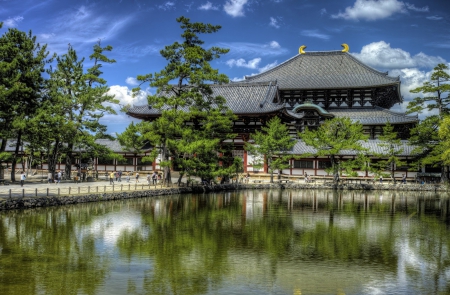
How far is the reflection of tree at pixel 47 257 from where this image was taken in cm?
1479

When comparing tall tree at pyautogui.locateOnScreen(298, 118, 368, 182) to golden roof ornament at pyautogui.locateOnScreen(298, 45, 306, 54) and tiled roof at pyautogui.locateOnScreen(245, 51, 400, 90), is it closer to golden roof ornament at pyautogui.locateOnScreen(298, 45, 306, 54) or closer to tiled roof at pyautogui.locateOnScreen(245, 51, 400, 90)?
tiled roof at pyautogui.locateOnScreen(245, 51, 400, 90)

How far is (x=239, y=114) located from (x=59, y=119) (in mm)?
23365

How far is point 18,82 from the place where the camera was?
40469 millimetres

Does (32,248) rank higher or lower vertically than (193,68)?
lower

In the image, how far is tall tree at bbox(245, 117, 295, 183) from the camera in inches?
2098

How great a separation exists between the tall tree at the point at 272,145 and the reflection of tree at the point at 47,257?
1155 inches

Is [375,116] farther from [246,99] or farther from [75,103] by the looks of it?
[75,103]

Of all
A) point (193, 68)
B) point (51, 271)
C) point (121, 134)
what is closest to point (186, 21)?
point (193, 68)

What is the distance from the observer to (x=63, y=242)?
21094 mm

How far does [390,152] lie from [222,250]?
40227mm

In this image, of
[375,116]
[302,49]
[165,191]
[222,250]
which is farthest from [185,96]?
[302,49]

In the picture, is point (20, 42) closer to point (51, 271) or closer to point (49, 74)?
point (49, 74)

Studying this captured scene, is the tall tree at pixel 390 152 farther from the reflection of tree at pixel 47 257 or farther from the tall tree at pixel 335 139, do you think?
the reflection of tree at pixel 47 257

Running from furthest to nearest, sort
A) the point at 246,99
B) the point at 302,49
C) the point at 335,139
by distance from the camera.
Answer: the point at 302,49 → the point at 246,99 → the point at 335,139
